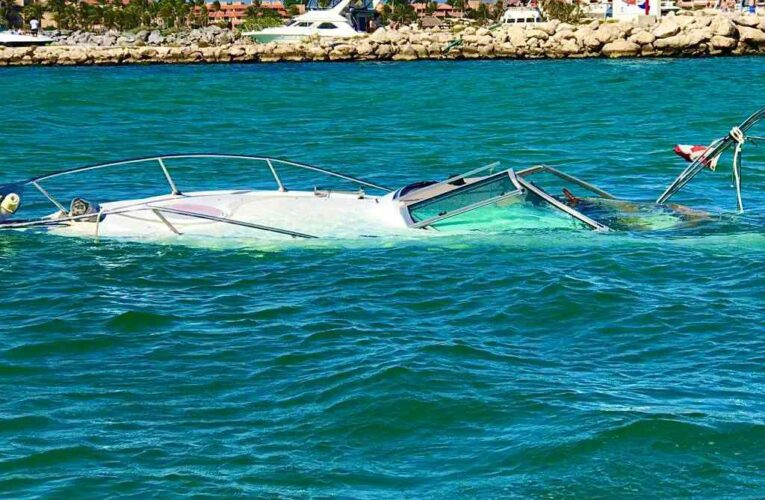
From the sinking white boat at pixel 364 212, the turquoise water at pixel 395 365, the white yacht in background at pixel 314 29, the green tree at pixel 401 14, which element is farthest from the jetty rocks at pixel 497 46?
the sinking white boat at pixel 364 212

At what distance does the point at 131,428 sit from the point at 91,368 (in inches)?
65.7

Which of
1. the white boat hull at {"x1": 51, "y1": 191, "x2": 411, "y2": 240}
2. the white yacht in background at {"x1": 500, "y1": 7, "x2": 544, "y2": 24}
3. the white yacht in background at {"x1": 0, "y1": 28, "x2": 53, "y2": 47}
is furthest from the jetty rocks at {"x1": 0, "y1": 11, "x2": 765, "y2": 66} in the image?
the white boat hull at {"x1": 51, "y1": 191, "x2": 411, "y2": 240}

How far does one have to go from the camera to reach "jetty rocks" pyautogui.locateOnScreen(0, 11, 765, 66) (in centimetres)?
6706

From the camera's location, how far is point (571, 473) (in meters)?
8.38

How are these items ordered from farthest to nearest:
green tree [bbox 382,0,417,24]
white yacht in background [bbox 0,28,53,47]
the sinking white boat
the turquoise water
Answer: green tree [bbox 382,0,417,24]
white yacht in background [bbox 0,28,53,47]
the sinking white boat
the turquoise water

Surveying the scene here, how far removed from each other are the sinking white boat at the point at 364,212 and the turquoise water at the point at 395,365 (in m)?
0.26

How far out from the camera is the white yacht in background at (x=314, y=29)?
8388cm

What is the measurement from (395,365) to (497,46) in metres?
62.7

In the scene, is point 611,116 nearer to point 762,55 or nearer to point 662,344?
point 662,344

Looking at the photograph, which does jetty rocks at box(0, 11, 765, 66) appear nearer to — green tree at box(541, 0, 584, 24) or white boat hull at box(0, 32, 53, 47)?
white boat hull at box(0, 32, 53, 47)

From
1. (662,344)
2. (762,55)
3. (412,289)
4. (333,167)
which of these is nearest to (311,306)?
(412,289)

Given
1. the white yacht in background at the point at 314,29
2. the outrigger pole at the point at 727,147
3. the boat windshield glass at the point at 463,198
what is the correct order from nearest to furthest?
the boat windshield glass at the point at 463,198 → the outrigger pole at the point at 727,147 → the white yacht in background at the point at 314,29

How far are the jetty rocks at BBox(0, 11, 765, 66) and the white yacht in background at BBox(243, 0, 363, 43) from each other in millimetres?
5363

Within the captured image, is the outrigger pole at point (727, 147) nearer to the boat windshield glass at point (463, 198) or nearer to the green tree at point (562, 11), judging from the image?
the boat windshield glass at point (463, 198)
